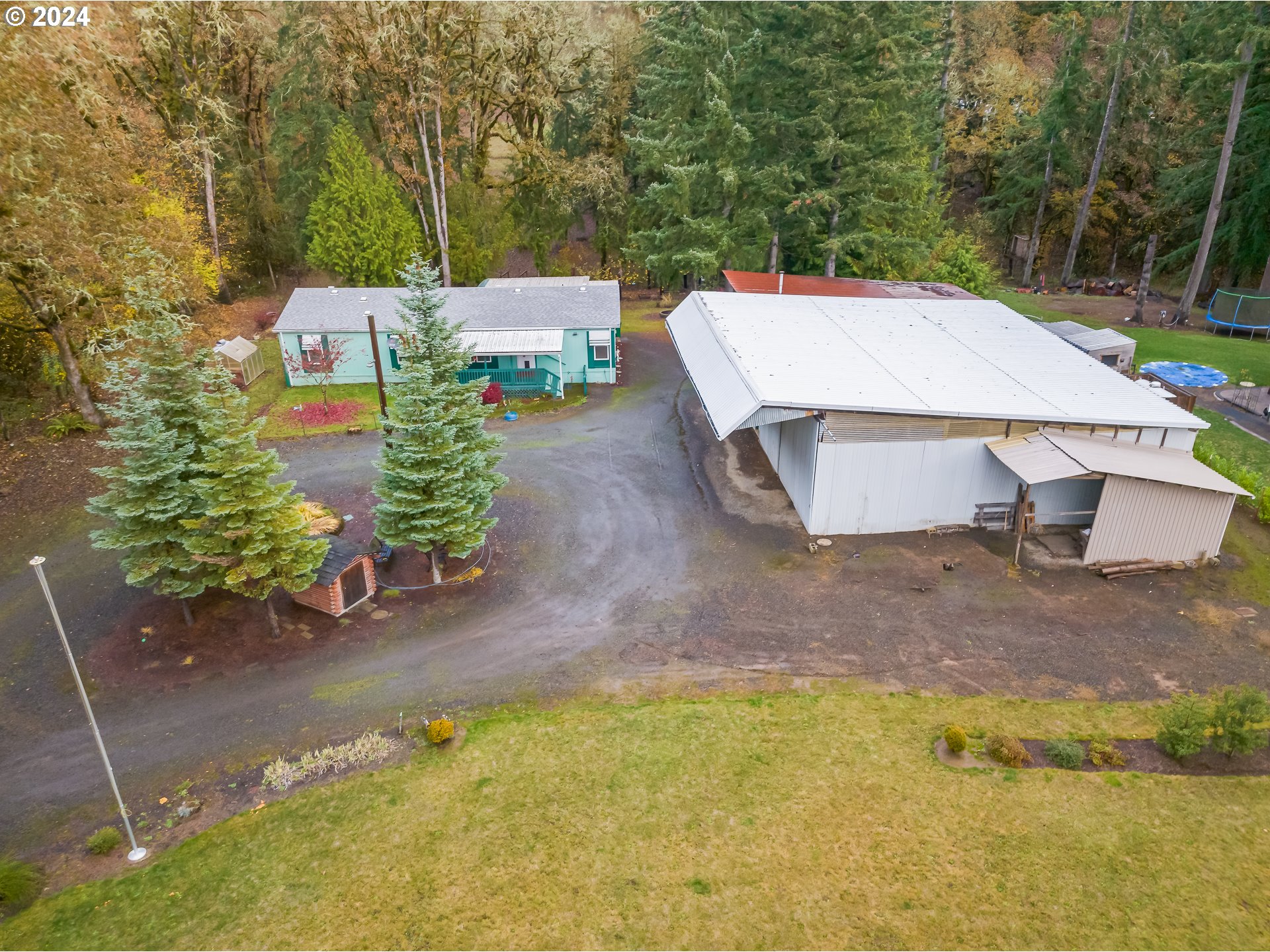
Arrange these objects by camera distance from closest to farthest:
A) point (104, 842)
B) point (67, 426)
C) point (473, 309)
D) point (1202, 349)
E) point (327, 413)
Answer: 1. point (104, 842)
2. point (67, 426)
3. point (327, 413)
4. point (473, 309)
5. point (1202, 349)

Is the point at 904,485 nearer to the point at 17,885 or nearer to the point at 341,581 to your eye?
the point at 341,581

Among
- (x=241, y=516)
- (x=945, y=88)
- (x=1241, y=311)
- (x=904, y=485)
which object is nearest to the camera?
(x=241, y=516)

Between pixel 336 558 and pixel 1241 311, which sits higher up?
pixel 1241 311

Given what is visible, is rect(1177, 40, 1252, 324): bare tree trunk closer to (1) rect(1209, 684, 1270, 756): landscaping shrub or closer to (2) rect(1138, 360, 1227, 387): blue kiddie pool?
(2) rect(1138, 360, 1227, 387): blue kiddie pool

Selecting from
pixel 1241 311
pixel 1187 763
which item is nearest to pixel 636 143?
pixel 1241 311

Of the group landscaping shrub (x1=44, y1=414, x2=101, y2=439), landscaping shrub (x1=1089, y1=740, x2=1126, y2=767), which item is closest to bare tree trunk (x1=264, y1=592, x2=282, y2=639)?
landscaping shrub (x1=44, y1=414, x2=101, y2=439)

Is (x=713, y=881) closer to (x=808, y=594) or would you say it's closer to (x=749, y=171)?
(x=808, y=594)

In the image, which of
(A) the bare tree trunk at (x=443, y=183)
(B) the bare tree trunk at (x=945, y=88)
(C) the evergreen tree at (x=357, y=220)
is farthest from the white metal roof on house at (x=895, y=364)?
(B) the bare tree trunk at (x=945, y=88)

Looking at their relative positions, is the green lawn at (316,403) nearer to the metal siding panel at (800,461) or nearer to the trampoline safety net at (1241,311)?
the metal siding panel at (800,461)
